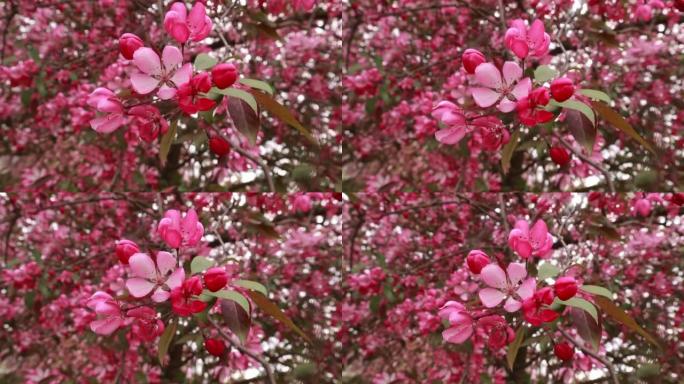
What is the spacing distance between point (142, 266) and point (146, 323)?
8.2 inches

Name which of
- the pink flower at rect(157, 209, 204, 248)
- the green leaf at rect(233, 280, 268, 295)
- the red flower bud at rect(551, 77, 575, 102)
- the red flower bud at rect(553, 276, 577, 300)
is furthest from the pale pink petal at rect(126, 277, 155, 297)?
the red flower bud at rect(551, 77, 575, 102)

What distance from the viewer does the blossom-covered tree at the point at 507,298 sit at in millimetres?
2334

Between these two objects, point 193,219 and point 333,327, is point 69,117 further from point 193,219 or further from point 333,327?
point 333,327

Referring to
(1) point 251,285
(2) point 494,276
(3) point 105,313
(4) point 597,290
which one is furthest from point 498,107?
(3) point 105,313

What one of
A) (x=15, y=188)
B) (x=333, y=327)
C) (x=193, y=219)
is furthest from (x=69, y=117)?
(x=333, y=327)

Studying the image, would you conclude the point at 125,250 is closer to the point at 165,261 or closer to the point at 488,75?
the point at 165,261

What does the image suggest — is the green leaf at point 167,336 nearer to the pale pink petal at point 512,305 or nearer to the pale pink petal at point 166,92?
the pale pink petal at point 166,92

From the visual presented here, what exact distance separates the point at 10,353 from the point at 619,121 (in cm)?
168

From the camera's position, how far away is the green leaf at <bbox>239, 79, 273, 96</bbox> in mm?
2305

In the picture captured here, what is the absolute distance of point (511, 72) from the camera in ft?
7.15

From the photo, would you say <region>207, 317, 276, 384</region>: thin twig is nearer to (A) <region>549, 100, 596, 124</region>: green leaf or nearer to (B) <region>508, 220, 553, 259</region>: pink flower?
(B) <region>508, 220, 553, 259</region>: pink flower

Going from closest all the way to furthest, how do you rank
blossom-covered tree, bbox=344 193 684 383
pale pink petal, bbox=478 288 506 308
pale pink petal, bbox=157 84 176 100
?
pale pink petal, bbox=157 84 176 100 < pale pink petal, bbox=478 288 506 308 < blossom-covered tree, bbox=344 193 684 383

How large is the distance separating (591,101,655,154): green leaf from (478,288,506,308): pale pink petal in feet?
1.74

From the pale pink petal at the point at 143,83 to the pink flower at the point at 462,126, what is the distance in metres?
0.70
